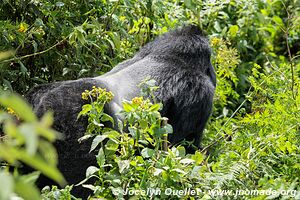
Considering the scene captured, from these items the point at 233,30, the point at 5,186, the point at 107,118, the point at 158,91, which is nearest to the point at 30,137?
the point at 5,186

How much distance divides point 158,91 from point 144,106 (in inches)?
40.2

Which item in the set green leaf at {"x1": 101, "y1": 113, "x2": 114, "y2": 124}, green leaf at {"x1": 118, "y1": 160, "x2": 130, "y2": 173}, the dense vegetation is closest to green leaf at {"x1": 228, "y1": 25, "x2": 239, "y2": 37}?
the dense vegetation

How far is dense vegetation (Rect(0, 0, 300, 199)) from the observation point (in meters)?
1.67

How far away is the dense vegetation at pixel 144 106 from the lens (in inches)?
65.9

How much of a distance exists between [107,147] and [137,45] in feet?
6.00

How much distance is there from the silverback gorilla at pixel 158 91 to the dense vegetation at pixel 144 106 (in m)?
0.15

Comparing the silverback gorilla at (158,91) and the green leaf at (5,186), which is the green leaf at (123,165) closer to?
the silverback gorilla at (158,91)

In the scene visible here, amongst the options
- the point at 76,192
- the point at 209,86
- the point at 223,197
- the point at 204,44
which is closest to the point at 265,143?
the point at 223,197

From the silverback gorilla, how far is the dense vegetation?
0.15 metres

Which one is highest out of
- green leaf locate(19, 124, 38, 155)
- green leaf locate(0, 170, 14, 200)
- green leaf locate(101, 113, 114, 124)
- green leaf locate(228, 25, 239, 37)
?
green leaf locate(19, 124, 38, 155)

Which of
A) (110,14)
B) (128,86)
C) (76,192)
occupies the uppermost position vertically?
(110,14)

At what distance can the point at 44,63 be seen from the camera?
3.14m

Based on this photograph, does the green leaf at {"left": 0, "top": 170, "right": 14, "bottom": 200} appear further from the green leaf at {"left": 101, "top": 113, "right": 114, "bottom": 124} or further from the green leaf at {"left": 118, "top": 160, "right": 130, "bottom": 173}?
the green leaf at {"left": 101, "top": 113, "right": 114, "bottom": 124}

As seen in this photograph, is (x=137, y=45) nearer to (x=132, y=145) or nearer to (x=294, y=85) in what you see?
(x=294, y=85)
